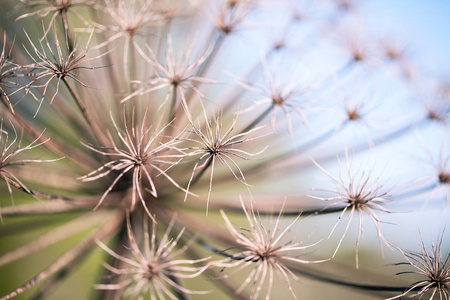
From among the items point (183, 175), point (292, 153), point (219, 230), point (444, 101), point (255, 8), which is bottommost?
point (219, 230)

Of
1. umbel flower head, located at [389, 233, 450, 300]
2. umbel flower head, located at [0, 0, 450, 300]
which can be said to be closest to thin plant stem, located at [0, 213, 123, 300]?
umbel flower head, located at [0, 0, 450, 300]

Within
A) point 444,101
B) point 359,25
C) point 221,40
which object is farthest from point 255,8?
point 444,101

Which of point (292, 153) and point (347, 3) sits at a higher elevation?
point (347, 3)

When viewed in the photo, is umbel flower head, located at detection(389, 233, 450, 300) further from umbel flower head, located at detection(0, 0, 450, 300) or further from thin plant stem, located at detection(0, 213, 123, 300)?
thin plant stem, located at detection(0, 213, 123, 300)

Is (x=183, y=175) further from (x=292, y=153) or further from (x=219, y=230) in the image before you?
(x=292, y=153)

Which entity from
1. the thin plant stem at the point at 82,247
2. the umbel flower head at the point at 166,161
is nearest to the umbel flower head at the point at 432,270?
the umbel flower head at the point at 166,161

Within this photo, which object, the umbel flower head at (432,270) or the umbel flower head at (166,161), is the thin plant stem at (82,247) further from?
the umbel flower head at (432,270)

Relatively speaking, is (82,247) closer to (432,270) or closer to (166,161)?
(166,161)

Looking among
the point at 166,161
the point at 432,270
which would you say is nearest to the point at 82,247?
the point at 166,161

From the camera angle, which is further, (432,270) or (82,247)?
(82,247)

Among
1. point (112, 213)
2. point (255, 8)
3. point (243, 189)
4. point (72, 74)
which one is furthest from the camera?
point (243, 189)

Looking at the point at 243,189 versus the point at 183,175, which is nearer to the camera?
the point at 183,175
